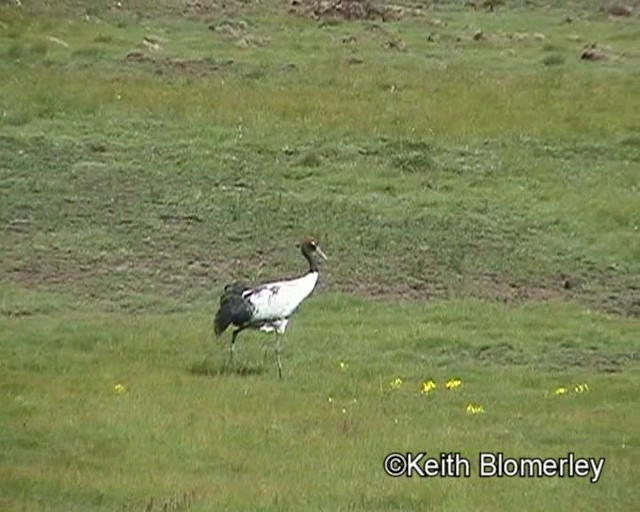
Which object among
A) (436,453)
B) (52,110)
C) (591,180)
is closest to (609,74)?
(591,180)

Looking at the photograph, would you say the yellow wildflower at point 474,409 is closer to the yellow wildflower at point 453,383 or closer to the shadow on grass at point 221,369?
the yellow wildflower at point 453,383

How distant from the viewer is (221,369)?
634 inches

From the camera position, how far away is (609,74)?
3419cm

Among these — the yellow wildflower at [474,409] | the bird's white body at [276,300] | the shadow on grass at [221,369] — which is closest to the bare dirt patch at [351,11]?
the bird's white body at [276,300]

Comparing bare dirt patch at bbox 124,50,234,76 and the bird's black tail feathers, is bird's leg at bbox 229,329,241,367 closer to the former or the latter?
the bird's black tail feathers

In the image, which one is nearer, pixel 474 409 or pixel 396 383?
pixel 474 409

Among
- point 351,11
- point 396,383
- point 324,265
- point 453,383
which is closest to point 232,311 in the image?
point 396,383

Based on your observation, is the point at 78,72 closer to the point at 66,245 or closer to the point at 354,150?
the point at 354,150

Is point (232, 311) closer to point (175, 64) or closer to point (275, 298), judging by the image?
point (275, 298)

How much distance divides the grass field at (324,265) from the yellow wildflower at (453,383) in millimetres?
106

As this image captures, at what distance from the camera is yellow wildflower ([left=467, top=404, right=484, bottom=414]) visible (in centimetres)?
1429

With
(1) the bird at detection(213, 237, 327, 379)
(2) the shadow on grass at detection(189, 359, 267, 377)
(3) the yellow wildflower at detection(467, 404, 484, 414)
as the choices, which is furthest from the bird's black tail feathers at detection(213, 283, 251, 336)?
(3) the yellow wildflower at detection(467, 404, 484, 414)

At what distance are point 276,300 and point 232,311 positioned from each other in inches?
17.2

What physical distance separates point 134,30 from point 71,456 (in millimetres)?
27841
